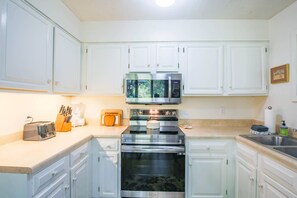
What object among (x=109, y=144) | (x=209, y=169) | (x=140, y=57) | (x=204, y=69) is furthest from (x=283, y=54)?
(x=109, y=144)

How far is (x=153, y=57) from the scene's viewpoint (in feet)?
7.80

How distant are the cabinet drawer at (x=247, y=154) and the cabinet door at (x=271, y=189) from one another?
15 cm

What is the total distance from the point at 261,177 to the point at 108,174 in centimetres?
160

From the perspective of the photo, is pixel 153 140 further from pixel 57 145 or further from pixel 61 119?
pixel 61 119

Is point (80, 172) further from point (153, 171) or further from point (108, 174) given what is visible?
point (153, 171)

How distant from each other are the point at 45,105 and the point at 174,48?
1781mm

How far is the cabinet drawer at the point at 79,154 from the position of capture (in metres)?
1.61

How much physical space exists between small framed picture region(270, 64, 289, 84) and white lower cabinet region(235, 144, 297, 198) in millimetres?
938

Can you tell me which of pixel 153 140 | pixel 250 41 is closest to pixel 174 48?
pixel 250 41

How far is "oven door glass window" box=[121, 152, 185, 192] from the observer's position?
2027 millimetres

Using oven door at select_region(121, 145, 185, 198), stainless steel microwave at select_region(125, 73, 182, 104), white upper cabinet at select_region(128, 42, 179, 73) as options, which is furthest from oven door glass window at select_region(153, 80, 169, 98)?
oven door at select_region(121, 145, 185, 198)

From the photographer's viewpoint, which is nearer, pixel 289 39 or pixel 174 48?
pixel 289 39

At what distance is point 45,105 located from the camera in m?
2.09

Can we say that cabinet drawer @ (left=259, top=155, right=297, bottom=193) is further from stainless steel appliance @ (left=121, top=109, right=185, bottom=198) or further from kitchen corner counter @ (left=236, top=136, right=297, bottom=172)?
stainless steel appliance @ (left=121, top=109, right=185, bottom=198)
